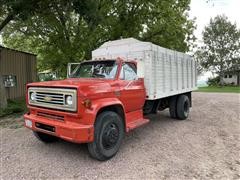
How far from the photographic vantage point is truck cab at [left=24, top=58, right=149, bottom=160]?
3969mm

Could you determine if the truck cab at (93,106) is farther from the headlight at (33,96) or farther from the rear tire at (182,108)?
the rear tire at (182,108)

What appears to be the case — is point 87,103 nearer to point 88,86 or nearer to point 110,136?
point 88,86

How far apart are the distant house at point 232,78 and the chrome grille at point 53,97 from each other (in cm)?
4551

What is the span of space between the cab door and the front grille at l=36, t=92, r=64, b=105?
136cm

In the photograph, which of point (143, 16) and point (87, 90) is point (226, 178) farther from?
point (143, 16)

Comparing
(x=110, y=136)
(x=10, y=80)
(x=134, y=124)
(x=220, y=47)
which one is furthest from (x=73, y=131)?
(x=220, y=47)

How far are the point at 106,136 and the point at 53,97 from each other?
4.30ft

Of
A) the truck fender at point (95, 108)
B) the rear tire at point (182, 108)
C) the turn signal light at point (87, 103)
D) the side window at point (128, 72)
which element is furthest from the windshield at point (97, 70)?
the rear tire at point (182, 108)

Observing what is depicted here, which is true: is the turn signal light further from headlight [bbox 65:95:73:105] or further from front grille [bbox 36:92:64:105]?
front grille [bbox 36:92:64:105]

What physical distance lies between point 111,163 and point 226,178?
2078mm

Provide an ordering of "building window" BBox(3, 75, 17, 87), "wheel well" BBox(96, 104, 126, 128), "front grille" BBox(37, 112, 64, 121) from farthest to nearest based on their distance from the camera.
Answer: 1. "building window" BBox(3, 75, 17, 87)
2. "wheel well" BBox(96, 104, 126, 128)
3. "front grille" BBox(37, 112, 64, 121)

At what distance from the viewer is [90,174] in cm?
387

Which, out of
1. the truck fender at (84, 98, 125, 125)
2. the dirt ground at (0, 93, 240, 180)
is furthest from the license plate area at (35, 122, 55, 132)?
the truck fender at (84, 98, 125, 125)

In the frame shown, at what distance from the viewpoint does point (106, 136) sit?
440 cm
